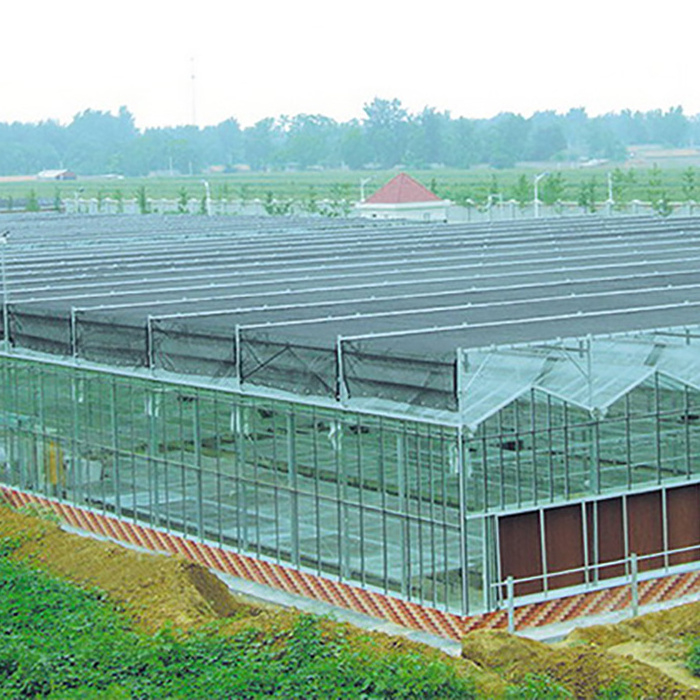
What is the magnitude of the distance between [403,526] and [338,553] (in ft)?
7.95

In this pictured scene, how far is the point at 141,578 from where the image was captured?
33156mm

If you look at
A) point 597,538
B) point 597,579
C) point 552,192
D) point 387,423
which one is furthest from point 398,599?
point 552,192

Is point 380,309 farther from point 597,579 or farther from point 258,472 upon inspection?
point 597,579

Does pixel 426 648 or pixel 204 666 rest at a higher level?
pixel 204 666

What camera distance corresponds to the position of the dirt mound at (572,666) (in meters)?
25.1

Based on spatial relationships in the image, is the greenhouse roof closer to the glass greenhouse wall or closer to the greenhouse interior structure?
the greenhouse interior structure

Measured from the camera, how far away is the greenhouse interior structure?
32.7m

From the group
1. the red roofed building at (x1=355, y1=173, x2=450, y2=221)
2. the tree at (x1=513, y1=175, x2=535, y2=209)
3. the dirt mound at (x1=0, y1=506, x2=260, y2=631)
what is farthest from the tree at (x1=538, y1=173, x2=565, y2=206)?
the dirt mound at (x1=0, y1=506, x2=260, y2=631)

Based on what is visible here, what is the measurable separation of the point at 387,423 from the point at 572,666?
887cm

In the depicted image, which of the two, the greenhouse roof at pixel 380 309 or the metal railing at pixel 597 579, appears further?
the greenhouse roof at pixel 380 309

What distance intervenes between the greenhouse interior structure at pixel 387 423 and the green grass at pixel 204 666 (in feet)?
19.3

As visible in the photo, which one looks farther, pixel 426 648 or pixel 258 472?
pixel 258 472

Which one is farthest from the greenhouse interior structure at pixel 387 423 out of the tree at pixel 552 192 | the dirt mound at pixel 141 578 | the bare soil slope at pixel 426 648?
the tree at pixel 552 192

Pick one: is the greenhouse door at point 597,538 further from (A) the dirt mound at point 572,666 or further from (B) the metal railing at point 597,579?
(A) the dirt mound at point 572,666
